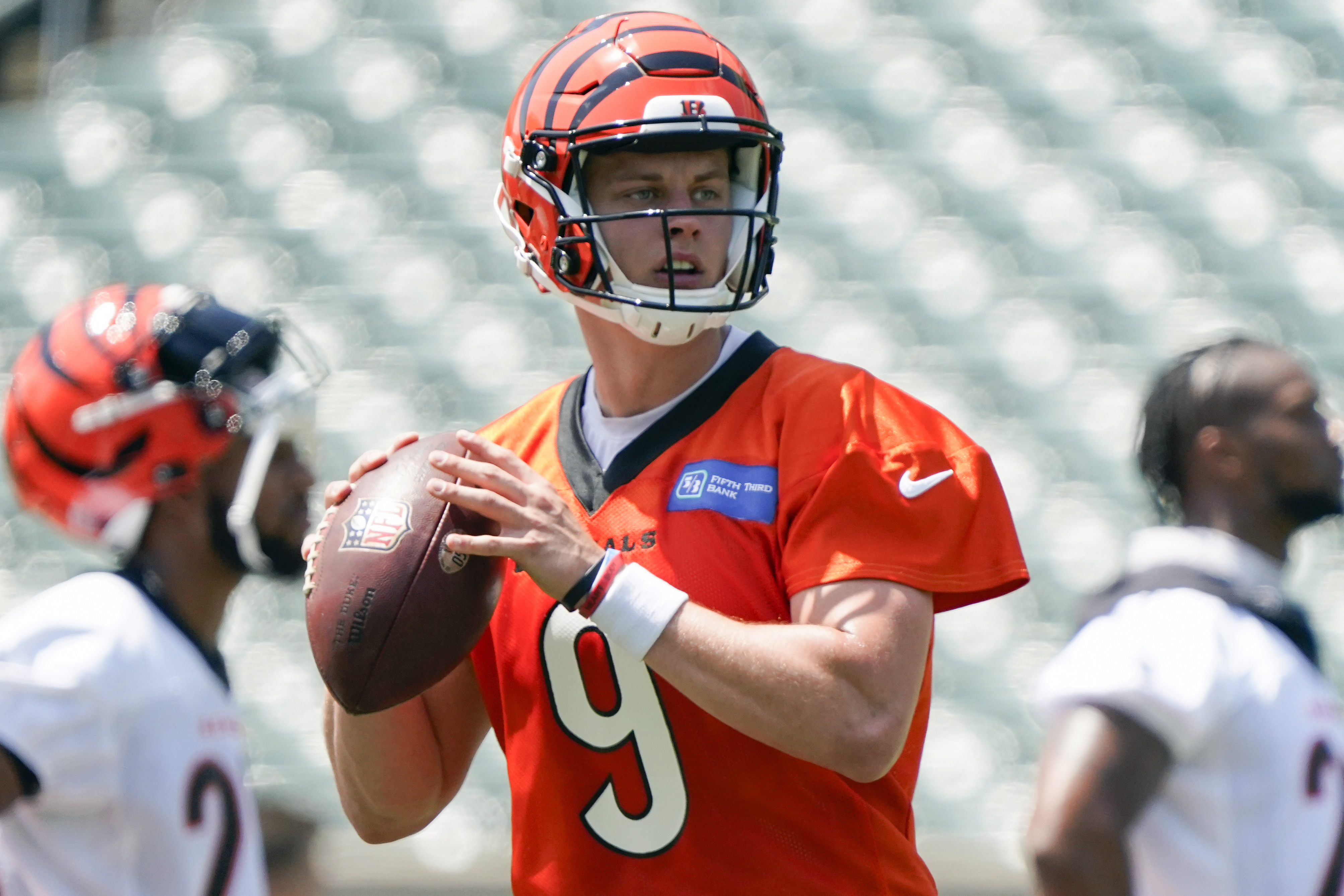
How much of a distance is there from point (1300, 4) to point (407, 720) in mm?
5204

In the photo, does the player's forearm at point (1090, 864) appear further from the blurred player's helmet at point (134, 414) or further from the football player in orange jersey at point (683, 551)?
the blurred player's helmet at point (134, 414)

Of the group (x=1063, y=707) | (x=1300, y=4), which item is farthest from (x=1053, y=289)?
(x=1063, y=707)

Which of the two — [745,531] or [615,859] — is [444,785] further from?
[745,531]

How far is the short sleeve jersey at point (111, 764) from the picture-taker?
2.03m

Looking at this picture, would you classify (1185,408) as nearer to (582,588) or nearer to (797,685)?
(797,685)

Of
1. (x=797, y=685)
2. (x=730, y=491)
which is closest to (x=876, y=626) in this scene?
(x=797, y=685)

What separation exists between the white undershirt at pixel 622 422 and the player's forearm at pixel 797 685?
383mm

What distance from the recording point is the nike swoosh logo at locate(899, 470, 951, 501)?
1.88 m

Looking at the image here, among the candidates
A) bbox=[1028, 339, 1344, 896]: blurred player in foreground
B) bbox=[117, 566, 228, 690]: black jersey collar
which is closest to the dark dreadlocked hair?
bbox=[1028, 339, 1344, 896]: blurred player in foreground

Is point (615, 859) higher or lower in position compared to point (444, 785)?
higher

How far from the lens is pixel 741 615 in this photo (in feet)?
6.27

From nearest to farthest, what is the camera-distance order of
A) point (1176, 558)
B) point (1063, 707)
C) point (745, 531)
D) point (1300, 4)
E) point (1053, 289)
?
1. point (745, 531)
2. point (1063, 707)
3. point (1176, 558)
4. point (1053, 289)
5. point (1300, 4)

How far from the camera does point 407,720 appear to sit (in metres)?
2.16

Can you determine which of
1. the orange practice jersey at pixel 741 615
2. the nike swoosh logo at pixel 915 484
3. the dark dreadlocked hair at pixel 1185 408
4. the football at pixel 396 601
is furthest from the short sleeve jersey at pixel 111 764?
the dark dreadlocked hair at pixel 1185 408
